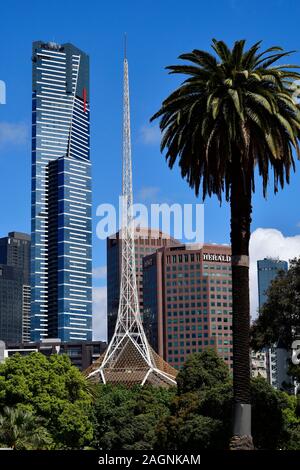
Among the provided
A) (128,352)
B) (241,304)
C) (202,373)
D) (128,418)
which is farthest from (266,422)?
(128,352)

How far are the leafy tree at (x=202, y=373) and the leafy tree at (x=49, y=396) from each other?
983 centimetres

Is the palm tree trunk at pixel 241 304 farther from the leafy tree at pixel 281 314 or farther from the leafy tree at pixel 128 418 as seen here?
the leafy tree at pixel 128 418

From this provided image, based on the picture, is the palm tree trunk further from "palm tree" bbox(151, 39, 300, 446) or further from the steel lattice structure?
the steel lattice structure

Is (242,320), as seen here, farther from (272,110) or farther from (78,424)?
(78,424)

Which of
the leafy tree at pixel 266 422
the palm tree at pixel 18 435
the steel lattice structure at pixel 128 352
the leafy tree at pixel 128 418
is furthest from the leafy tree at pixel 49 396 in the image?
the steel lattice structure at pixel 128 352

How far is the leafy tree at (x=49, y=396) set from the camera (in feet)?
253

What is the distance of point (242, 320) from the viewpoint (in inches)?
1553

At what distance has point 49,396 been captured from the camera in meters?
78.7

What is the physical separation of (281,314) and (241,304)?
70.7 feet

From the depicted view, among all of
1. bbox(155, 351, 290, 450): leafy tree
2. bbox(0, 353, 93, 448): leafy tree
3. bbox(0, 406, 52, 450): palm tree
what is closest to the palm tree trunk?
bbox(155, 351, 290, 450): leafy tree

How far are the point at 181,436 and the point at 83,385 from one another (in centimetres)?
2903

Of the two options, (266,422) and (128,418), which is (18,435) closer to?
(266,422)

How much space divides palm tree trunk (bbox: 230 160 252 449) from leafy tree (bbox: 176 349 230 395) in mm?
39262

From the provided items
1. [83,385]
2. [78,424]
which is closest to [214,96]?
[78,424]
